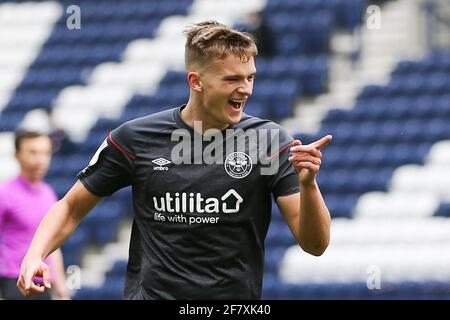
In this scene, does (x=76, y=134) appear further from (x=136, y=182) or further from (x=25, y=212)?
(x=136, y=182)

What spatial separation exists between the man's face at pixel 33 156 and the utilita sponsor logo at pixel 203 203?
2947 millimetres

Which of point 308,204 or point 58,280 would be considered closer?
point 308,204

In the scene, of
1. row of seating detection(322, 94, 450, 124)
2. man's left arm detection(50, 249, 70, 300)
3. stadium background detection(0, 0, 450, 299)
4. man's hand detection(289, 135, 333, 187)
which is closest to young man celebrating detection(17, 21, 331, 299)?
man's hand detection(289, 135, 333, 187)

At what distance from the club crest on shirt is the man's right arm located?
574 mm

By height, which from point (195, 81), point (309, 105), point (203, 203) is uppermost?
point (309, 105)

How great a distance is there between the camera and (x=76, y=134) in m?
12.5

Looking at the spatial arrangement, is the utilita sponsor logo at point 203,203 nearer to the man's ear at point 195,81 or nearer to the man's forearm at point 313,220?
the man's forearm at point 313,220

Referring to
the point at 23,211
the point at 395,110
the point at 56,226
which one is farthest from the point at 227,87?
the point at 395,110

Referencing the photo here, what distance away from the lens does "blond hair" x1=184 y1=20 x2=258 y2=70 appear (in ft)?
14.3

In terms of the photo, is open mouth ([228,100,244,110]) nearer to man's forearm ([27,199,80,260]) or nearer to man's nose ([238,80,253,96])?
man's nose ([238,80,253,96])

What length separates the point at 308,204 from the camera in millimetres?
4055

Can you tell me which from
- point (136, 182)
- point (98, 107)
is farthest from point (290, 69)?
point (136, 182)

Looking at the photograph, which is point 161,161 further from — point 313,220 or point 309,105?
point 309,105

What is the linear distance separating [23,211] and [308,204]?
131 inches
